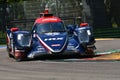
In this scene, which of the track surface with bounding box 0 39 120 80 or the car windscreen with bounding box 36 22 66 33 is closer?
the track surface with bounding box 0 39 120 80

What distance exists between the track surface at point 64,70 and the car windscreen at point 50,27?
188cm

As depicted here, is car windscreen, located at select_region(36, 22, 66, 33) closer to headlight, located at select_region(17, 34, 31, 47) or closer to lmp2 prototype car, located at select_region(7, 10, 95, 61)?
lmp2 prototype car, located at select_region(7, 10, 95, 61)

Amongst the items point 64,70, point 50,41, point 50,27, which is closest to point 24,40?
point 50,41

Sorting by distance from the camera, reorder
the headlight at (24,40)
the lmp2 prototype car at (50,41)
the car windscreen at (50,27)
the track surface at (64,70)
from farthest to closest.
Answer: the car windscreen at (50,27) < the headlight at (24,40) < the lmp2 prototype car at (50,41) < the track surface at (64,70)

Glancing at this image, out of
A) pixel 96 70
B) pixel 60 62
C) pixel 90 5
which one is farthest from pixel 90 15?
pixel 96 70

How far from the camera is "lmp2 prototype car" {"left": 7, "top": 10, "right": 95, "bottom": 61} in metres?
17.0

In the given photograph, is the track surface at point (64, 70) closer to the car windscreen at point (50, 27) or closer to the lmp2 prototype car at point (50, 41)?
the lmp2 prototype car at point (50, 41)

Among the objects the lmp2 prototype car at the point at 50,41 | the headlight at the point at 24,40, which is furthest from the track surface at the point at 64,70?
the headlight at the point at 24,40

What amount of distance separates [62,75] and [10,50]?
7674 mm

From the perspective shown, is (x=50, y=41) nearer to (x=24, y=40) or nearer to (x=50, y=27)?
(x=24, y=40)

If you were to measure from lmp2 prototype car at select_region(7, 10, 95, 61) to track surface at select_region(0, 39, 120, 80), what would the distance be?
54cm

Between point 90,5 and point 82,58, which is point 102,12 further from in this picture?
point 82,58

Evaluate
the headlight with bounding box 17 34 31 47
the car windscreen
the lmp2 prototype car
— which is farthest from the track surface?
the car windscreen

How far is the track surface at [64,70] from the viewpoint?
12002 millimetres
